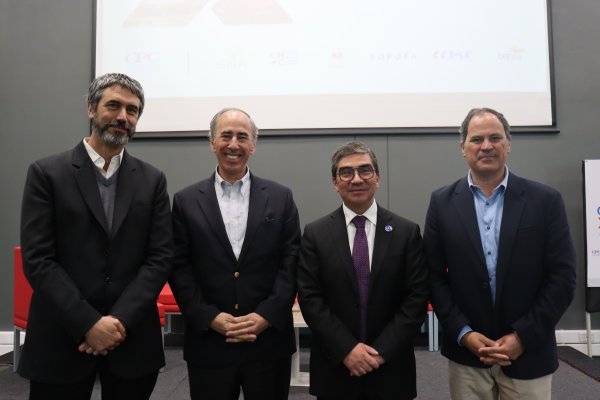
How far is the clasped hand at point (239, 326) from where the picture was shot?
5.26 ft

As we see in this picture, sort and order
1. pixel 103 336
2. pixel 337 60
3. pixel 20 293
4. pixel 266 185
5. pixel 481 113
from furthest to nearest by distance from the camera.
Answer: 1. pixel 337 60
2. pixel 20 293
3. pixel 266 185
4. pixel 481 113
5. pixel 103 336

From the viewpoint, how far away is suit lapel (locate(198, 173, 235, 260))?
1711 mm

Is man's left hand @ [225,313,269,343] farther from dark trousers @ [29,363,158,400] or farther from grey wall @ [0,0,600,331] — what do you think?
grey wall @ [0,0,600,331]

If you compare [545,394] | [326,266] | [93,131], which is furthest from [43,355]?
Result: [545,394]

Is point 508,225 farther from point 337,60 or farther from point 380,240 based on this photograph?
point 337,60

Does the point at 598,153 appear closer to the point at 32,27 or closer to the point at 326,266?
the point at 326,266

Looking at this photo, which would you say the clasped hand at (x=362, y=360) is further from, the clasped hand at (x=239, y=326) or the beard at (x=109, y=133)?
the beard at (x=109, y=133)

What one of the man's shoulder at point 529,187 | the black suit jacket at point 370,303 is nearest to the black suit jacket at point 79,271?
the black suit jacket at point 370,303

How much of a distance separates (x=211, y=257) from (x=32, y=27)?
371 centimetres

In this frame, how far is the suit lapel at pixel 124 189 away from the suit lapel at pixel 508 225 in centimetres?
140

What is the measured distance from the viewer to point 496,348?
1.56m

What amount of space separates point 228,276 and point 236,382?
41 cm

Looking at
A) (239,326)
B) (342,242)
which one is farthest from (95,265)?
(342,242)

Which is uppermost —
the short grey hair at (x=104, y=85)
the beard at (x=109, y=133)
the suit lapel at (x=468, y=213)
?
the short grey hair at (x=104, y=85)
